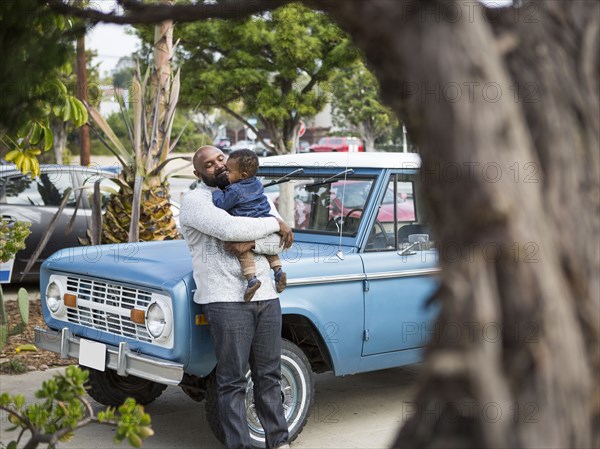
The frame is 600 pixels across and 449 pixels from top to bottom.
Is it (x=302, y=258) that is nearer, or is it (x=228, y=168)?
(x=228, y=168)

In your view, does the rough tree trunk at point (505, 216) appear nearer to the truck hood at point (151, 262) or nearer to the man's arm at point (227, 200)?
the man's arm at point (227, 200)

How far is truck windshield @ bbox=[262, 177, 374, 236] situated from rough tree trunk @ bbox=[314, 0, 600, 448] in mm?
4322

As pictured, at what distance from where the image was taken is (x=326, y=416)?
20.0 feet

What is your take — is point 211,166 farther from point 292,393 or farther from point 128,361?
point 292,393

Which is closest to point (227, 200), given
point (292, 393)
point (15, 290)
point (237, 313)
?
point (237, 313)

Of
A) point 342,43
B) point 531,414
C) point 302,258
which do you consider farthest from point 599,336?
point 342,43

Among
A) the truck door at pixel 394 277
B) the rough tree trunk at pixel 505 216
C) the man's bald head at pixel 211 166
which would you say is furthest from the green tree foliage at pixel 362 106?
the rough tree trunk at pixel 505 216

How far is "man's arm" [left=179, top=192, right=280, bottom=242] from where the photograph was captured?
4.81 meters

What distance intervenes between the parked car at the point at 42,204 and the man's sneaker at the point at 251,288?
598cm

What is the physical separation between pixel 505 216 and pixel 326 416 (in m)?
4.90

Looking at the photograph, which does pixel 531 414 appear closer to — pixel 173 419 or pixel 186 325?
pixel 186 325

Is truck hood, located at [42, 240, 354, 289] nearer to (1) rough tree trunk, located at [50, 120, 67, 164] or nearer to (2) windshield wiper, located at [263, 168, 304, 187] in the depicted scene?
(2) windshield wiper, located at [263, 168, 304, 187]

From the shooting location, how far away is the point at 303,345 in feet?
18.8

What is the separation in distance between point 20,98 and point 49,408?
122cm
